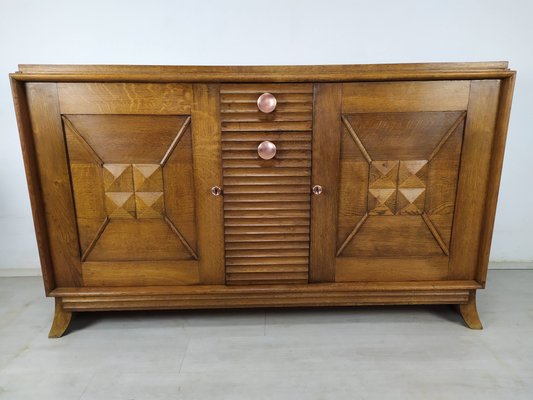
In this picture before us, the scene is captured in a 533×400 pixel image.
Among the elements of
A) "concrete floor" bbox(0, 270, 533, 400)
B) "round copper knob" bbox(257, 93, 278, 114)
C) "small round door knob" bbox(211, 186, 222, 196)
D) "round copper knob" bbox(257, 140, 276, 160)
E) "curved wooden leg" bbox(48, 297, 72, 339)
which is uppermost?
"round copper knob" bbox(257, 93, 278, 114)

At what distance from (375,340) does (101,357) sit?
0.84m

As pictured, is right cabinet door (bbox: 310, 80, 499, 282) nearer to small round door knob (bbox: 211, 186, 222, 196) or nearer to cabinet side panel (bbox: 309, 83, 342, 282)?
cabinet side panel (bbox: 309, 83, 342, 282)

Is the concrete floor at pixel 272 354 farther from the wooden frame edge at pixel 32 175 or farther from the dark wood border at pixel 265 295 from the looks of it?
the wooden frame edge at pixel 32 175

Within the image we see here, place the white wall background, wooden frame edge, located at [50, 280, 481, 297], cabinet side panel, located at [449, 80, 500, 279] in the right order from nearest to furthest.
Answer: cabinet side panel, located at [449, 80, 500, 279] → wooden frame edge, located at [50, 280, 481, 297] → the white wall background

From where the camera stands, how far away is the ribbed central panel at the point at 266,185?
3.40 feet

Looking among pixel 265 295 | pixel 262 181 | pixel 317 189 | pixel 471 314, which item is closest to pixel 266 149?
pixel 262 181

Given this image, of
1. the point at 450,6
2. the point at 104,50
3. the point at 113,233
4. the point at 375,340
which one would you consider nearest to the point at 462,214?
the point at 375,340

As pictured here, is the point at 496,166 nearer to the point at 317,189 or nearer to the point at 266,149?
the point at 317,189

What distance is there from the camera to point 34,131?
40.4 inches

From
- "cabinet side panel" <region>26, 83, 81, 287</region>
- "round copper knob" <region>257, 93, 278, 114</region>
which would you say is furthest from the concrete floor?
"round copper knob" <region>257, 93, 278, 114</region>

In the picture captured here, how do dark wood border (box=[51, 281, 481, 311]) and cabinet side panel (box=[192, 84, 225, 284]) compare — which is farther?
dark wood border (box=[51, 281, 481, 311])

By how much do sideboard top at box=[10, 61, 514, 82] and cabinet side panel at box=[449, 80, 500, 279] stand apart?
5 centimetres

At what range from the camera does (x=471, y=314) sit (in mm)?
1192

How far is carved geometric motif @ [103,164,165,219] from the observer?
107 centimetres
